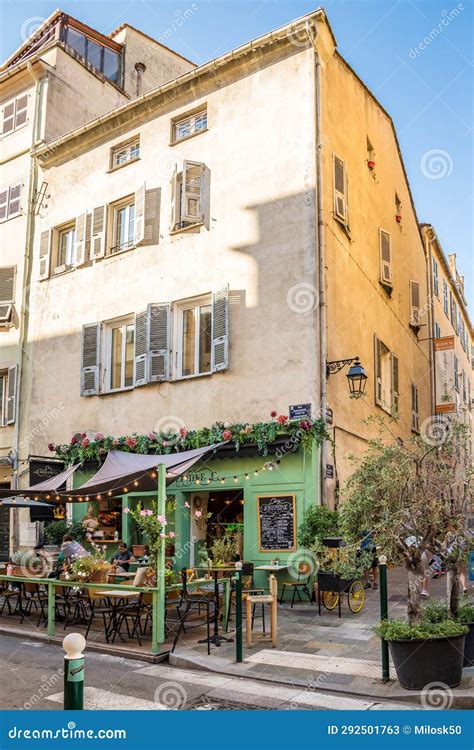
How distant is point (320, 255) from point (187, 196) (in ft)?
11.9

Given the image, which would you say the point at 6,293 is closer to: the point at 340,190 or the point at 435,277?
the point at 340,190

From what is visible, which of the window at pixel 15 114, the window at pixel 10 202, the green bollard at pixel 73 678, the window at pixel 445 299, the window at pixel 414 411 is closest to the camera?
the green bollard at pixel 73 678

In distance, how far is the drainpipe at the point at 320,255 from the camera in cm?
1259

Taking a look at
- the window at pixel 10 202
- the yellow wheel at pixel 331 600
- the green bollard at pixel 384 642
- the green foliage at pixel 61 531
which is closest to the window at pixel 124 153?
the window at pixel 10 202

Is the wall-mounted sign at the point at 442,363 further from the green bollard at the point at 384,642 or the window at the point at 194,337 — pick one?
the green bollard at the point at 384,642

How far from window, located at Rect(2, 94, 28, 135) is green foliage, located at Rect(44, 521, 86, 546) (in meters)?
11.4

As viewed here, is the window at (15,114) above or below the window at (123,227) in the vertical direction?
above

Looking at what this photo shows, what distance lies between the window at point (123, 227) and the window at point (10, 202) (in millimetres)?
3742

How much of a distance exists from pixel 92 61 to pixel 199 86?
7.45 metres

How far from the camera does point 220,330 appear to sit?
14086 millimetres

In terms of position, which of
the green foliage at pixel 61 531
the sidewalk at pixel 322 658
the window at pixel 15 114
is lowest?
the sidewalk at pixel 322 658

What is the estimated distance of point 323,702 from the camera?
6.37 m

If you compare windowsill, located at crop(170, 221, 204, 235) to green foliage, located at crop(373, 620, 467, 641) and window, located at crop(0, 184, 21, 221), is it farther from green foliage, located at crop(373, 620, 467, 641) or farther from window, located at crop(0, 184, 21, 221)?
green foliage, located at crop(373, 620, 467, 641)

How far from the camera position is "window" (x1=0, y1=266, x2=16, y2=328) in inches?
730
